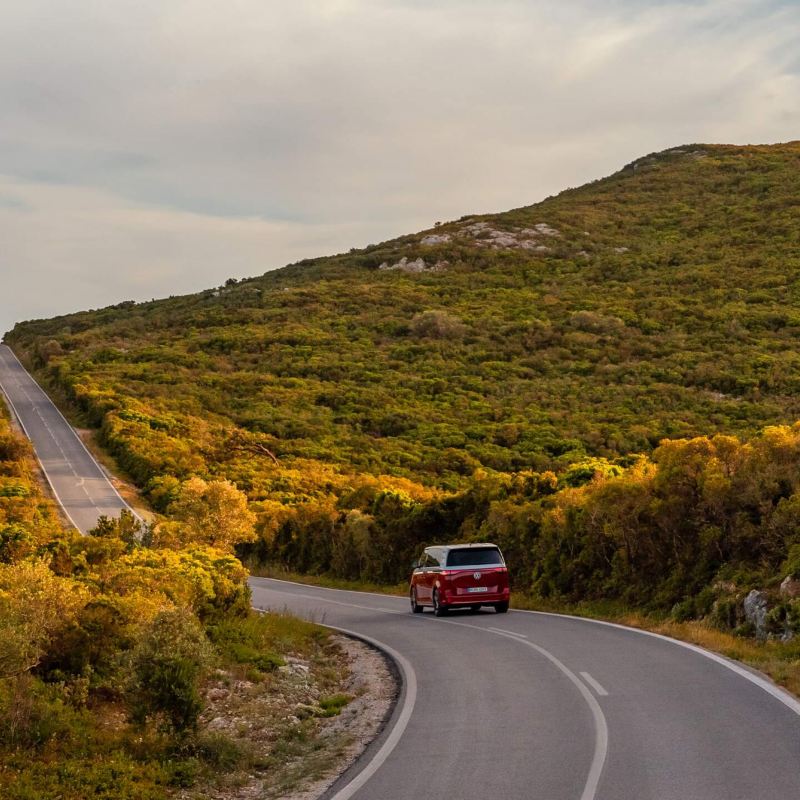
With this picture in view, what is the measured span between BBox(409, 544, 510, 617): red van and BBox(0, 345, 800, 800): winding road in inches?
136

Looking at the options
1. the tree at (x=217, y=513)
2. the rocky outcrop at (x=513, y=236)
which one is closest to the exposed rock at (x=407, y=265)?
the rocky outcrop at (x=513, y=236)

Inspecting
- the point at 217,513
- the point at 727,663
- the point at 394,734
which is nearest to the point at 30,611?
the point at 394,734

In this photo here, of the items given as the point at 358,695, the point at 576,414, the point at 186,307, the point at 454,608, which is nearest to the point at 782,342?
the point at 576,414

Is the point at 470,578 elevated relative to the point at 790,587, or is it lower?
lower

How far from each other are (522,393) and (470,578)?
162ft

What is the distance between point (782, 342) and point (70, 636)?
224 ft

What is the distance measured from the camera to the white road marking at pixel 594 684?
1248cm

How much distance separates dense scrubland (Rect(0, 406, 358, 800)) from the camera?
966 centimetres

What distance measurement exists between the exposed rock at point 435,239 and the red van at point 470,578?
10563cm

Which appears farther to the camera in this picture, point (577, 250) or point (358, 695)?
point (577, 250)

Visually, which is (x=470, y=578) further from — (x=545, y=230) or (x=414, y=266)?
(x=545, y=230)

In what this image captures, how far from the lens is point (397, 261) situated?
124125 mm

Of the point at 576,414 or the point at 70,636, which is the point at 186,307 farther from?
the point at 70,636

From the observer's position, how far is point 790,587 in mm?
16203
